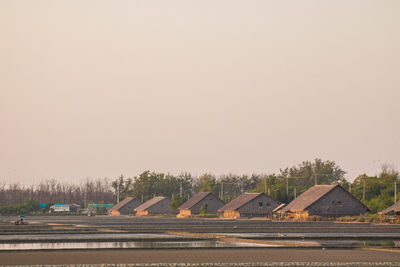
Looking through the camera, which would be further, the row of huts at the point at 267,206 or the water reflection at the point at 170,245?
the row of huts at the point at 267,206

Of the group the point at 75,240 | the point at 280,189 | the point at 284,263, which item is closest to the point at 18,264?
the point at 284,263

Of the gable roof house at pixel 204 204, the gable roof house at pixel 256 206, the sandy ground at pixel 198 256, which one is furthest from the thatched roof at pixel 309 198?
the sandy ground at pixel 198 256

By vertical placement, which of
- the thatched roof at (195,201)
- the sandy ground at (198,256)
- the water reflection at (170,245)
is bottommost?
the sandy ground at (198,256)

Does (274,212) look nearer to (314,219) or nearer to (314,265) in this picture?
(314,219)

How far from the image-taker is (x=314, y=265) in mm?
26109

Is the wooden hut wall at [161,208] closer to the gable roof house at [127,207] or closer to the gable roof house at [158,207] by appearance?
the gable roof house at [158,207]

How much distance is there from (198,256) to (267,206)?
8137cm

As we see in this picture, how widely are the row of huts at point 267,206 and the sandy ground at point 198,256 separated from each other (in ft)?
194

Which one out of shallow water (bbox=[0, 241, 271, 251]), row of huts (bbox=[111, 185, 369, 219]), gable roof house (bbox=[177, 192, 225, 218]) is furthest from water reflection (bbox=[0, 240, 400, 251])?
gable roof house (bbox=[177, 192, 225, 218])

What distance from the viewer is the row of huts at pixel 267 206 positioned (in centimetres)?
9144

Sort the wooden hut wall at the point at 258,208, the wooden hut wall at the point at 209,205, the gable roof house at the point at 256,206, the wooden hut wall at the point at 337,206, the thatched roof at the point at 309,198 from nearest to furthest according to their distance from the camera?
the wooden hut wall at the point at 337,206
the thatched roof at the point at 309,198
the gable roof house at the point at 256,206
the wooden hut wall at the point at 258,208
the wooden hut wall at the point at 209,205

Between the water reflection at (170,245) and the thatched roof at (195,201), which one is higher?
the thatched roof at (195,201)

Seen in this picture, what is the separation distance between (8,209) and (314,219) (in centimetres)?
8053

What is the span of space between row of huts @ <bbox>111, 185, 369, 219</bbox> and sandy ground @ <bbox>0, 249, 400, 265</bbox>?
5914 cm
